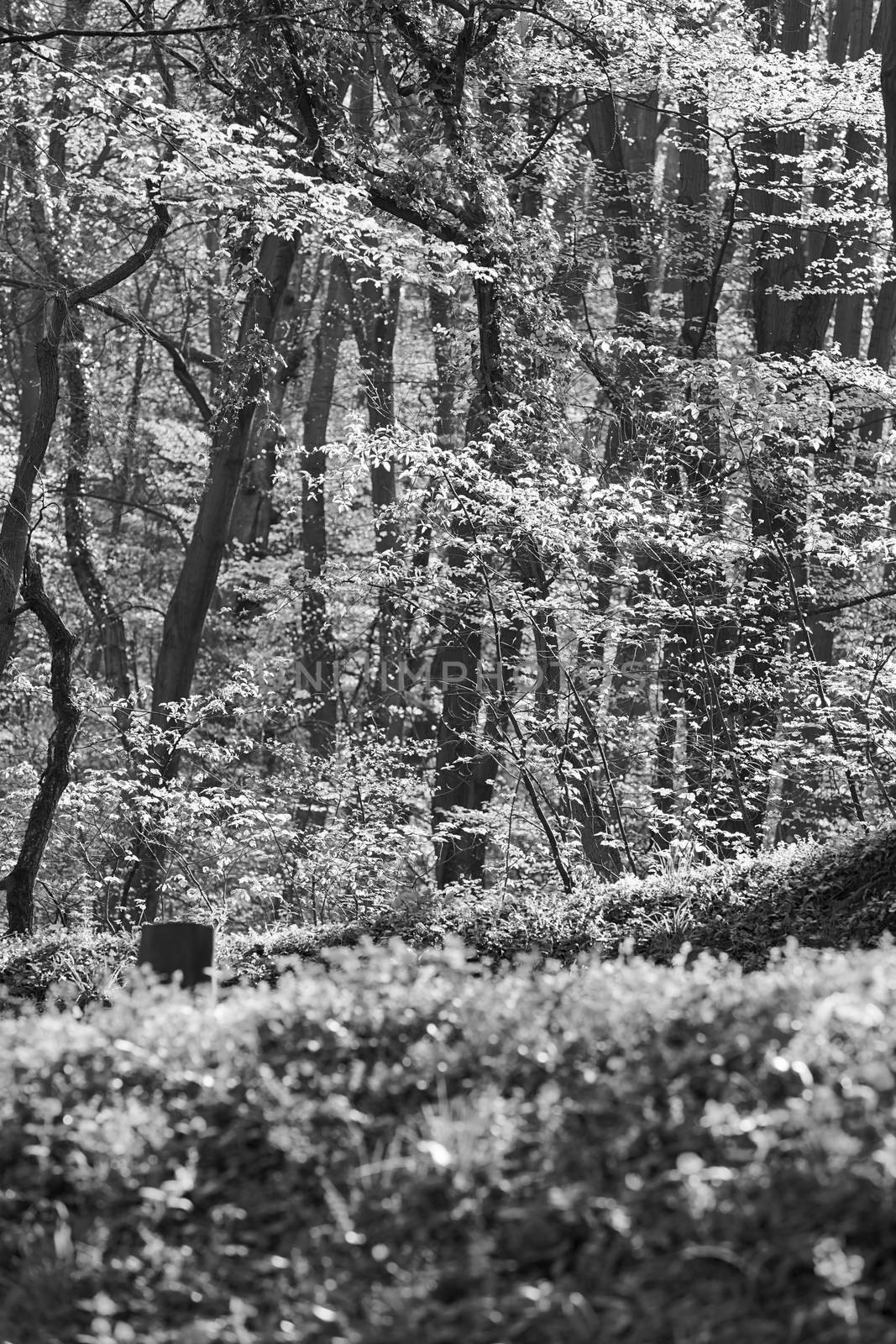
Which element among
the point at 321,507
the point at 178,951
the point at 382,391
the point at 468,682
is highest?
the point at 382,391

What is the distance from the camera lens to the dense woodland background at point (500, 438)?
9.60 meters

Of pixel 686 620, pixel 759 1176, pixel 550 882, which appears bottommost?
pixel 550 882

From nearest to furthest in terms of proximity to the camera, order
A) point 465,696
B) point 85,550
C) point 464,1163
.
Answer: point 464,1163
point 465,696
point 85,550

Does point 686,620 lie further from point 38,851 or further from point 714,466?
point 38,851

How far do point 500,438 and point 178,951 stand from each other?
6326 mm

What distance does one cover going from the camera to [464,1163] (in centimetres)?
273

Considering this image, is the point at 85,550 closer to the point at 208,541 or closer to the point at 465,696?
the point at 208,541

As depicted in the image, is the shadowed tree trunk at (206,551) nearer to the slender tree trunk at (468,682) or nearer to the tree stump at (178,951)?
the slender tree trunk at (468,682)

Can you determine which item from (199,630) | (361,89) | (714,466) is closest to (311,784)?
(199,630)

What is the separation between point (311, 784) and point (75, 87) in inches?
239

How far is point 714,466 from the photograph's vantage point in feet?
36.7

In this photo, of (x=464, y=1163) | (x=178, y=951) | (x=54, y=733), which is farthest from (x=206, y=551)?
(x=464, y=1163)

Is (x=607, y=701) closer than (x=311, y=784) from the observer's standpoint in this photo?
Yes

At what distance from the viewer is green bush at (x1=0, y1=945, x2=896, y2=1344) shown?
252cm
